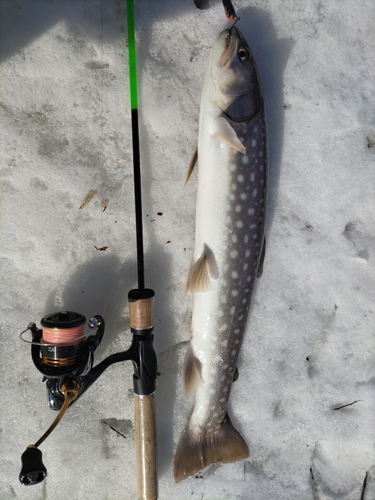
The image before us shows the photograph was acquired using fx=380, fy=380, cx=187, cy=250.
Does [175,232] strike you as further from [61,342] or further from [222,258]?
[61,342]

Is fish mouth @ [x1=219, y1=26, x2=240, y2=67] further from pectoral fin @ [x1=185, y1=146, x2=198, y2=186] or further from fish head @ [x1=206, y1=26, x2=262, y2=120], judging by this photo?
pectoral fin @ [x1=185, y1=146, x2=198, y2=186]

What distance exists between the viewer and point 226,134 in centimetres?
143

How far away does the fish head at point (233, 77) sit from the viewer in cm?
146

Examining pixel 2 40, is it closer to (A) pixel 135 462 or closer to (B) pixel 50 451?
(B) pixel 50 451

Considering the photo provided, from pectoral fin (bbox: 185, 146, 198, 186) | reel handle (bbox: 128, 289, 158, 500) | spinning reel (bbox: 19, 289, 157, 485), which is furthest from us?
pectoral fin (bbox: 185, 146, 198, 186)

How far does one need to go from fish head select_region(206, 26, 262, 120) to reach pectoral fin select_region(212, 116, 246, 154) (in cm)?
5

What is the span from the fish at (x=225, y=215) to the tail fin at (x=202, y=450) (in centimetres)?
12

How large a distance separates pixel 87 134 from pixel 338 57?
46.4 inches

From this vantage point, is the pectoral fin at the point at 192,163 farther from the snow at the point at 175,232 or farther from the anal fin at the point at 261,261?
the anal fin at the point at 261,261

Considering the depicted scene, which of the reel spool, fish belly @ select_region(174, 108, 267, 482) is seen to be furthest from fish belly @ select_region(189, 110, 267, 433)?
the reel spool

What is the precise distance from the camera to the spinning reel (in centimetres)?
134

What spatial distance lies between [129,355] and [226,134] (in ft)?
3.03

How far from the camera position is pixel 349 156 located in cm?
176

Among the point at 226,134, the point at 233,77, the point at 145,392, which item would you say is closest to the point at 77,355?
the point at 145,392
